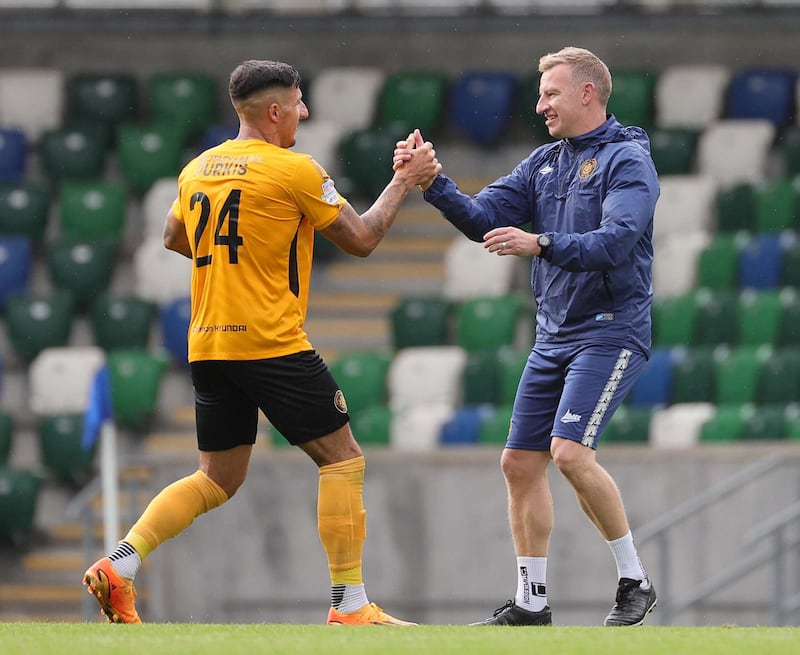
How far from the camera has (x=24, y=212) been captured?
16094 mm

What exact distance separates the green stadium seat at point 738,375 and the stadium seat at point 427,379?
194cm

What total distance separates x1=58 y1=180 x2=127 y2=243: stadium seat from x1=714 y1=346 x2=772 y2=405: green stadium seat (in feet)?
19.6

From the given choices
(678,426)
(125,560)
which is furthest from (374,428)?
(125,560)

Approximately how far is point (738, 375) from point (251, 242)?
6.97 meters

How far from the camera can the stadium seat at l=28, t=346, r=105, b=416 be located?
14383mm

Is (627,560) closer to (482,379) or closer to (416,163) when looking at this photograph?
(416,163)

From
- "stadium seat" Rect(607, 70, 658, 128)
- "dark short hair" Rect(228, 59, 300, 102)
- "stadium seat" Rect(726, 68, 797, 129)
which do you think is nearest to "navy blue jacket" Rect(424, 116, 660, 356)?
"dark short hair" Rect(228, 59, 300, 102)

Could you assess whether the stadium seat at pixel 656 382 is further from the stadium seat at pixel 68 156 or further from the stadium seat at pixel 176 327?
the stadium seat at pixel 68 156

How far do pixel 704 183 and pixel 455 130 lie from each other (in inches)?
128

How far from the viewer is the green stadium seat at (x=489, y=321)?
556 inches

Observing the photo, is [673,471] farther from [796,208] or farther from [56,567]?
[56,567]

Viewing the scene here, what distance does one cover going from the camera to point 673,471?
39.0ft

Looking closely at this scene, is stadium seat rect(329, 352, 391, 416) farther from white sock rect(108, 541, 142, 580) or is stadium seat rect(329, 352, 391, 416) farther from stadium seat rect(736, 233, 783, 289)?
white sock rect(108, 541, 142, 580)

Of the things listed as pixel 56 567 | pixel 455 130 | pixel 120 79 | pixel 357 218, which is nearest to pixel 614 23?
pixel 455 130
